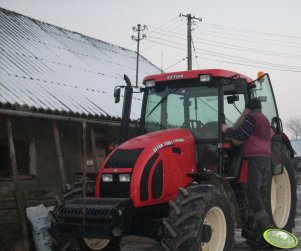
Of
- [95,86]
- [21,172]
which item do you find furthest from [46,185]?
[95,86]

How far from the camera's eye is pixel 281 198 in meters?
7.14

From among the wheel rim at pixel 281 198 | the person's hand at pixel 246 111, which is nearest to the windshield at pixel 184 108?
the person's hand at pixel 246 111

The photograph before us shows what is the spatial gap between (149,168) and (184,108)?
134 cm

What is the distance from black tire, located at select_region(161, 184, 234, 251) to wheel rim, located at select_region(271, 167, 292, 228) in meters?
1.82

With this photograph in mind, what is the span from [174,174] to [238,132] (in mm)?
1043

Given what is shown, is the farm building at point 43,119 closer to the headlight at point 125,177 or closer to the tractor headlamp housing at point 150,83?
the headlight at point 125,177

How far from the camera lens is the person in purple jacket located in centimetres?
587

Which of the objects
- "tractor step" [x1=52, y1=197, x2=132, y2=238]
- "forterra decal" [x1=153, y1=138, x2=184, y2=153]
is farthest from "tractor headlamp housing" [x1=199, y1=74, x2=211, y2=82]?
"tractor step" [x1=52, y1=197, x2=132, y2=238]

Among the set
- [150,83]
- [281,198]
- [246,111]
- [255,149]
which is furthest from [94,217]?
[281,198]

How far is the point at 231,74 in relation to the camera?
6172mm

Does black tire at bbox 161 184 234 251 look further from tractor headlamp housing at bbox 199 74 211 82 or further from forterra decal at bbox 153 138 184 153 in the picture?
tractor headlamp housing at bbox 199 74 211 82

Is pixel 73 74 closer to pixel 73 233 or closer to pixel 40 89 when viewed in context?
pixel 40 89

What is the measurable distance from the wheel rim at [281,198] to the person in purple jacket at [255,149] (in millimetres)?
922

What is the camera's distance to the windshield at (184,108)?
5.99 meters
